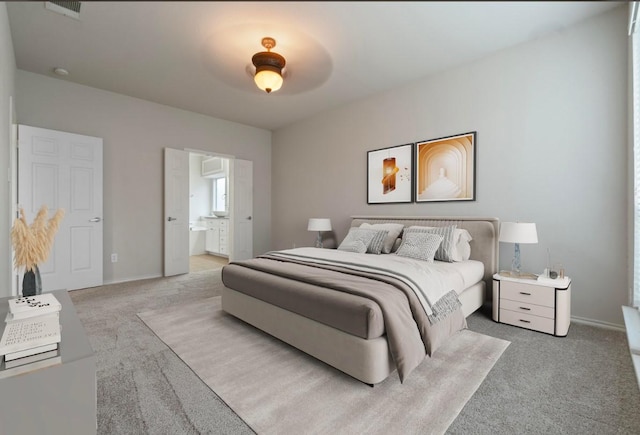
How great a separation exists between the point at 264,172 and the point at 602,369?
16.9 ft

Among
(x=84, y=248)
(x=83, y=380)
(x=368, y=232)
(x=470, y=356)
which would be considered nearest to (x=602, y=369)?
(x=470, y=356)

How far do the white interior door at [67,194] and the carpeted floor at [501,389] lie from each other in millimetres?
1548

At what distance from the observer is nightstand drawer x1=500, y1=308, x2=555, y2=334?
7.63 ft

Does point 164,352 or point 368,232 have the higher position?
point 368,232

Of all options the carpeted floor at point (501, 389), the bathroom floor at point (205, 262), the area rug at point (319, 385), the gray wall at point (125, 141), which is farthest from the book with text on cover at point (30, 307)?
the bathroom floor at point (205, 262)

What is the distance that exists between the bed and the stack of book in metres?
1.22

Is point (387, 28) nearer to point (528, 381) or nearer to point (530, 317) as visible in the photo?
point (528, 381)

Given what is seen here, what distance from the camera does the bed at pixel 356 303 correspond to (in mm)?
1617

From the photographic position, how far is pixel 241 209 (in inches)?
210

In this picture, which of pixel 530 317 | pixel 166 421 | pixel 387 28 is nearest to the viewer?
pixel 387 28

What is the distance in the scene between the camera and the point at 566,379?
5.64ft

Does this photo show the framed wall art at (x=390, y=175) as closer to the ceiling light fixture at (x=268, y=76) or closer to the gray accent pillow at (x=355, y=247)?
the gray accent pillow at (x=355, y=247)

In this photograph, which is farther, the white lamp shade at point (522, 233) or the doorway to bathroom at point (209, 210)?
the doorway to bathroom at point (209, 210)

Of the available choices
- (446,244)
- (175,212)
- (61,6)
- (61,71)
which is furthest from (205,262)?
(61,6)
